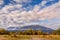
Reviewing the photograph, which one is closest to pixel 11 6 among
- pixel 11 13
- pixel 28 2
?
pixel 11 13

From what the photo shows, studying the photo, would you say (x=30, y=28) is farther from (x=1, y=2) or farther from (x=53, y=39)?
(x=1, y=2)

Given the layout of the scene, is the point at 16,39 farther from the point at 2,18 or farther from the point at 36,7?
the point at 36,7

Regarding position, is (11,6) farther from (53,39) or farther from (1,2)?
(53,39)

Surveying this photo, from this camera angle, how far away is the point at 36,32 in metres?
2.10

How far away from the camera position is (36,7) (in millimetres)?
2066

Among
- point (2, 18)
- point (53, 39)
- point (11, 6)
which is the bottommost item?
point (53, 39)

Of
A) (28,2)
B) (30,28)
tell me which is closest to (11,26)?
(30,28)

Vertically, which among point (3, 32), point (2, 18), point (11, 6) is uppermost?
point (11, 6)

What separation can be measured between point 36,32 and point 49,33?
17 centimetres

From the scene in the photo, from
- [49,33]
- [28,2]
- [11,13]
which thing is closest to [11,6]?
[11,13]

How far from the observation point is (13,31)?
209cm

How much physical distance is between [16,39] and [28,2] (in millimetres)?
516

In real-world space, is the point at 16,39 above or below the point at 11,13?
below

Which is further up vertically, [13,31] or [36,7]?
[36,7]
